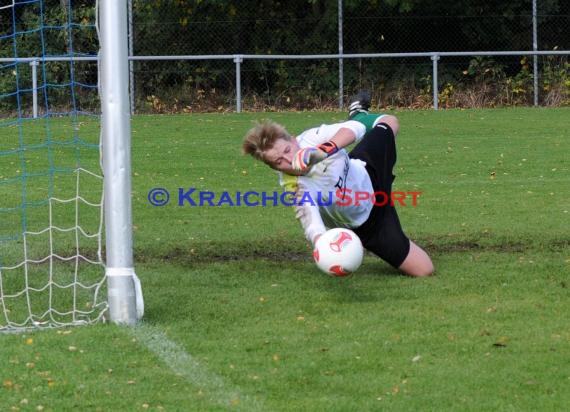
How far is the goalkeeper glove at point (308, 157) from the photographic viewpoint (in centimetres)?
706

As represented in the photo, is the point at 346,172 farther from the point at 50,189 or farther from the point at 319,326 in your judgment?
the point at 50,189

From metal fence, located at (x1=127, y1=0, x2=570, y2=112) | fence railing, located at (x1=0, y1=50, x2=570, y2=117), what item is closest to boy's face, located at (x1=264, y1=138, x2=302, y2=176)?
fence railing, located at (x1=0, y1=50, x2=570, y2=117)

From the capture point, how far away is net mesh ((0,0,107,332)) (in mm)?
7570

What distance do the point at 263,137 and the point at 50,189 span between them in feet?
16.5

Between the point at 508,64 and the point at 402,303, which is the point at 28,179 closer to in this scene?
the point at 402,303

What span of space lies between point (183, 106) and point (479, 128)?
7351 mm

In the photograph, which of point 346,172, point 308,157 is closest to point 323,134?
point 346,172

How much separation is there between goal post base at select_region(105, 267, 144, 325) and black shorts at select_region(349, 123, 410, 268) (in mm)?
2194

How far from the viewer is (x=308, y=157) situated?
7.08 metres

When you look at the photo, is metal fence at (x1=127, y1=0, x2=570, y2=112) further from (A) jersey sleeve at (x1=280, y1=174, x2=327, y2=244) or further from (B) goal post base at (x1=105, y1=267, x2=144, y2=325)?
(B) goal post base at (x1=105, y1=267, x2=144, y2=325)

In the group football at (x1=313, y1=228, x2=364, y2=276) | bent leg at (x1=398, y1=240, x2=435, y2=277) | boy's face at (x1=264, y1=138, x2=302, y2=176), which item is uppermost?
boy's face at (x1=264, y1=138, x2=302, y2=176)

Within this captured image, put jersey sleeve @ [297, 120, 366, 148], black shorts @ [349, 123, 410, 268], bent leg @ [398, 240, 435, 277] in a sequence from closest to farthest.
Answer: jersey sleeve @ [297, 120, 366, 148]
bent leg @ [398, 240, 435, 277]
black shorts @ [349, 123, 410, 268]

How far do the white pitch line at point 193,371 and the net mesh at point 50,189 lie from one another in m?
0.54

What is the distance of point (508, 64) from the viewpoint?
24.3 meters
